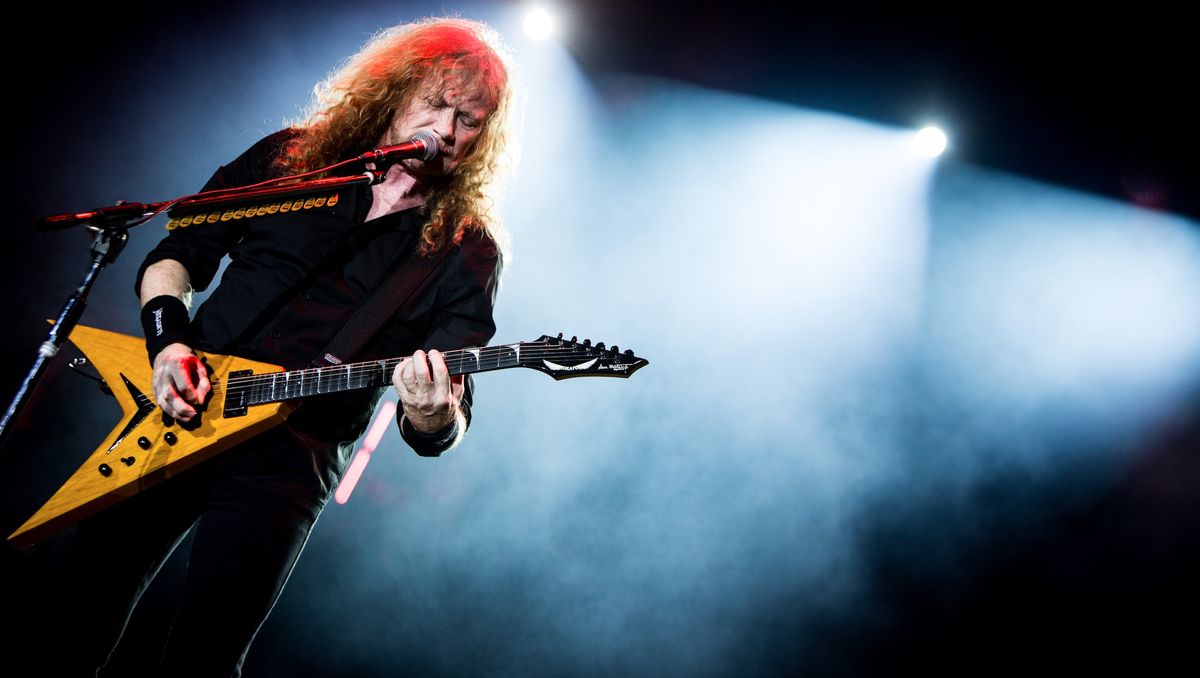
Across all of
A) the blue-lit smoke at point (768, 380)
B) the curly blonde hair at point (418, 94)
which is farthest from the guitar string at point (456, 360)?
the blue-lit smoke at point (768, 380)

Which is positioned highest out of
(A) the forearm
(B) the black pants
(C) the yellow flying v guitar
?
(A) the forearm

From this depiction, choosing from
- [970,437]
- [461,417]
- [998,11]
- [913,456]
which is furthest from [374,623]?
[998,11]

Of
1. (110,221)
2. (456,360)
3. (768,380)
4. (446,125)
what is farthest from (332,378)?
(768,380)

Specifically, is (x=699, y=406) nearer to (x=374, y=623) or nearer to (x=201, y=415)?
(x=374, y=623)

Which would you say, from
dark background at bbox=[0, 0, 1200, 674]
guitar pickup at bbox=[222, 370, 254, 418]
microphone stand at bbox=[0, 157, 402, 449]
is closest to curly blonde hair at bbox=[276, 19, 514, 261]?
microphone stand at bbox=[0, 157, 402, 449]

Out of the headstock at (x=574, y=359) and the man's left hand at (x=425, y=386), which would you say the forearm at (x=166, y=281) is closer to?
the man's left hand at (x=425, y=386)

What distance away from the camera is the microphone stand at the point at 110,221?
61.2 inches

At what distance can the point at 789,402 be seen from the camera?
5.68 meters

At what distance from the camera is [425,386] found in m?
2.11

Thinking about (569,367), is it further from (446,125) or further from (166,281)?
(166,281)

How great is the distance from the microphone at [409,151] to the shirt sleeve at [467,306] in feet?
1.46

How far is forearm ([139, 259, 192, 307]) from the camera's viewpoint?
2.27m

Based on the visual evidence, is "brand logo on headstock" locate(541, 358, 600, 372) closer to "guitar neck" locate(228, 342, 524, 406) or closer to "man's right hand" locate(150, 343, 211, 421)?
"guitar neck" locate(228, 342, 524, 406)

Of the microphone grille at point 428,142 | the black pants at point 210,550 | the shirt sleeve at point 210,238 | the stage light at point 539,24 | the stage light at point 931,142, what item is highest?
the stage light at point 539,24
